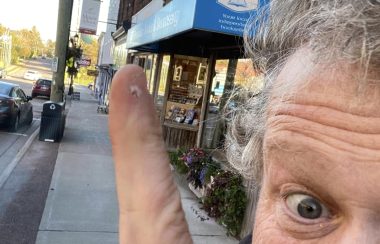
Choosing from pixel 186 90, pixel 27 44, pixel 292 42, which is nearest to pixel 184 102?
pixel 186 90

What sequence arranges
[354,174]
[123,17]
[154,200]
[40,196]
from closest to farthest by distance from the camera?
[354,174] < [154,200] < [40,196] < [123,17]

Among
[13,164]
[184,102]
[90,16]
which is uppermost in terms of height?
[90,16]

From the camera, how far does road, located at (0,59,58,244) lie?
5.43 meters

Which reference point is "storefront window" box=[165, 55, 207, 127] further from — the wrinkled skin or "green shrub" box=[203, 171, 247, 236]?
the wrinkled skin

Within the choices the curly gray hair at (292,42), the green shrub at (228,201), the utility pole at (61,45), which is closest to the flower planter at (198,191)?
the green shrub at (228,201)

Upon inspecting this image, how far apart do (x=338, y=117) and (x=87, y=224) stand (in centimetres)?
516

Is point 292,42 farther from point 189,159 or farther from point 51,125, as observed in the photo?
point 51,125

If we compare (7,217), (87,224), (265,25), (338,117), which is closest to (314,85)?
(338,117)

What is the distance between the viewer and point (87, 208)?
6293 millimetres

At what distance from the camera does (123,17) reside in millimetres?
27531

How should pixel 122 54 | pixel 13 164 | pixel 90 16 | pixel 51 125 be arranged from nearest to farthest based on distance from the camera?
pixel 13 164 < pixel 51 125 < pixel 90 16 < pixel 122 54

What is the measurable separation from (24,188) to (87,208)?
4.84ft

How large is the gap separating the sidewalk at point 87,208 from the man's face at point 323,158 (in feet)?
14.5

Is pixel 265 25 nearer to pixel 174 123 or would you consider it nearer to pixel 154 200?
pixel 154 200
